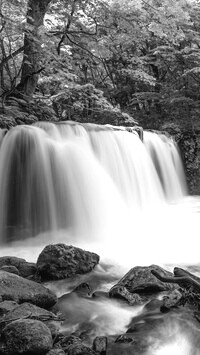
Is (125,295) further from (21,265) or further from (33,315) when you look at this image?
(21,265)

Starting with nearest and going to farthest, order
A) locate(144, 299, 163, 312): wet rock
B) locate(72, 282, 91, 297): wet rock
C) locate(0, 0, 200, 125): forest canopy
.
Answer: locate(144, 299, 163, 312): wet rock < locate(72, 282, 91, 297): wet rock < locate(0, 0, 200, 125): forest canopy

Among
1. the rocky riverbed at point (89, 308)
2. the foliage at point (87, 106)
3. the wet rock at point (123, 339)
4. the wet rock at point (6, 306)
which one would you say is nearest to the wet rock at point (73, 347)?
the rocky riverbed at point (89, 308)

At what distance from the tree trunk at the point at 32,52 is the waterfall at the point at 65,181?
2.13 m

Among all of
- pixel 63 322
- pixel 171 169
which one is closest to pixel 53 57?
pixel 171 169

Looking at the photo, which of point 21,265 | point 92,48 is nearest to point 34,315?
point 21,265

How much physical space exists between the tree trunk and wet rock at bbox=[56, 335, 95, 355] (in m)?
6.73

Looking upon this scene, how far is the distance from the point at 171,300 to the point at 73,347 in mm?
1488

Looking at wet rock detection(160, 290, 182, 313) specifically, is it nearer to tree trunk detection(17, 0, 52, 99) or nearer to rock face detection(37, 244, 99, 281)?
rock face detection(37, 244, 99, 281)

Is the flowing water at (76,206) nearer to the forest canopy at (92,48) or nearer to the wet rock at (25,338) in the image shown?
the forest canopy at (92,48)

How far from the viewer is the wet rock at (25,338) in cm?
288

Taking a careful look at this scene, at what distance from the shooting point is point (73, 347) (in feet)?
9.86

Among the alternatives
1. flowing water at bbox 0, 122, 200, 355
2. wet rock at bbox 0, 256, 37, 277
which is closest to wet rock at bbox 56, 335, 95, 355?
wet rock at bbox 0, 256, 37, 277

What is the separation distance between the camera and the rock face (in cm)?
497

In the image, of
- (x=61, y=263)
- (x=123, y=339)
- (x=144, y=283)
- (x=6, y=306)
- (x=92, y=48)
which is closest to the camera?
(x=123, y=339)
